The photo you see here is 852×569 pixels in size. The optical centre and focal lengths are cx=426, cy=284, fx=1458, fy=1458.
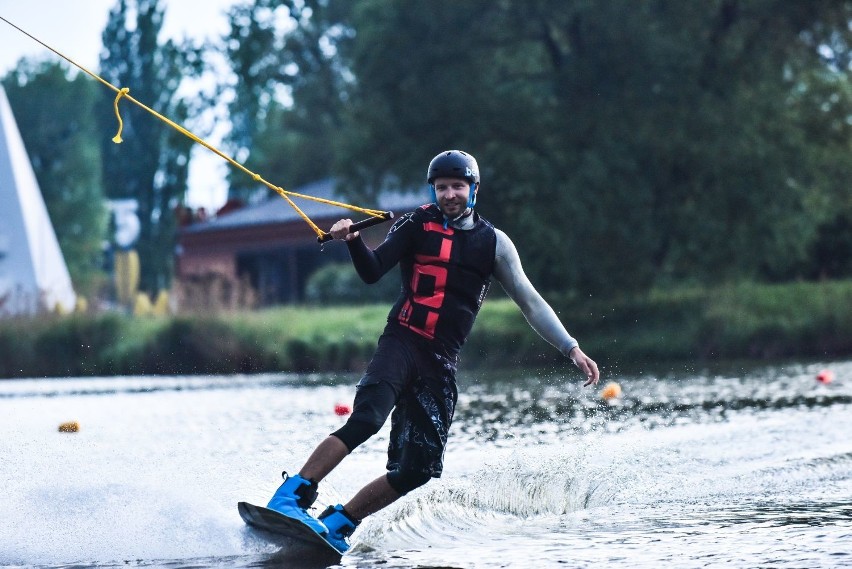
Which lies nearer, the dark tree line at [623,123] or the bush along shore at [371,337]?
the bush along shore at [371,337]

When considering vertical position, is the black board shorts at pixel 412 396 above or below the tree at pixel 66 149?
below

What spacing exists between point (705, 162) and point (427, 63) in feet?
20.4

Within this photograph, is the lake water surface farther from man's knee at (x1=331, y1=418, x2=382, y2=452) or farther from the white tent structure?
the white tent structure

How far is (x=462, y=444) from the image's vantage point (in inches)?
420

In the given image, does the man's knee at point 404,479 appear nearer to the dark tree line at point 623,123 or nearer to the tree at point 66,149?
the dark tree line at point 623,123

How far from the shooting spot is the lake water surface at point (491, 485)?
607cm

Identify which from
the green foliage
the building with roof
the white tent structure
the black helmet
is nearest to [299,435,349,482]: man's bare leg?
the black helmet

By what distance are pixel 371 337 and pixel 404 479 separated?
1881 centimetres

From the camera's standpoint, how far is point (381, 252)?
20.5 ft

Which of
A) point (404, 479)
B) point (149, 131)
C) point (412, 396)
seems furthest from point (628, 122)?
point (149, 131)

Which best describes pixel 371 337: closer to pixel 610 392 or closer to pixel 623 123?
pixel 623 123

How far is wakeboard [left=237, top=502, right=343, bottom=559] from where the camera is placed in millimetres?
5938

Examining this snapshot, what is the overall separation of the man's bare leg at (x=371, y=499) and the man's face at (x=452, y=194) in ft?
3.96

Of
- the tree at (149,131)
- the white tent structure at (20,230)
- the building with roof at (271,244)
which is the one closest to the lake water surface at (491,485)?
the white tent structure at (20,230)
